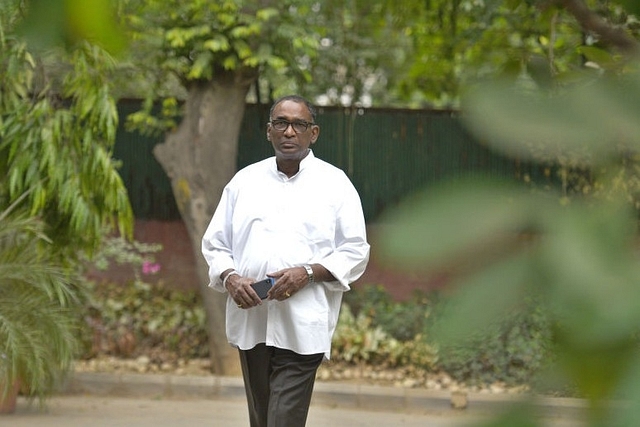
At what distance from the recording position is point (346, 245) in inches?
205

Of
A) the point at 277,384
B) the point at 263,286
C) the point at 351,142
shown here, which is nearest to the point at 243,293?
the point at 263,286

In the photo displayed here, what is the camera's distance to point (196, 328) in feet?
36.4

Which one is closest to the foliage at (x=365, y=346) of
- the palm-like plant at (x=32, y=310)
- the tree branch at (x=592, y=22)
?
the palm-like plant at (x=32, y=310)

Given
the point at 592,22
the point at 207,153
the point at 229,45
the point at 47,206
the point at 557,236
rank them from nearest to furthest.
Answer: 1. the point at 557,236
2. the point at 592,22
3. the point at 47,206
4. the point at 229,45
5. the point at 207,153

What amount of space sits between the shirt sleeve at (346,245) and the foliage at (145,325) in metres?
5.60

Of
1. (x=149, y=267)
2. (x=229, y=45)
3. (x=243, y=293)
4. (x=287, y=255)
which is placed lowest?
(x=149, y=267)

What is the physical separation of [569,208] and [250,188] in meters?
4.70

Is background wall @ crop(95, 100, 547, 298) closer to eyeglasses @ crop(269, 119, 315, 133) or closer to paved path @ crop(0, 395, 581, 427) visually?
paved path @ crop(0, 395, 581, 427)

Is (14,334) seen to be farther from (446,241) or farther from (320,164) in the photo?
(446,241)

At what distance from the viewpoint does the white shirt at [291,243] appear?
5113mm

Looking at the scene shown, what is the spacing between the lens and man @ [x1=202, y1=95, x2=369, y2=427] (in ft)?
16.8

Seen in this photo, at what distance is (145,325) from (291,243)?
608 centimetres

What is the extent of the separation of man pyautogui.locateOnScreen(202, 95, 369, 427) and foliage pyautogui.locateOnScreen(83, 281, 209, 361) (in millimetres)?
5460

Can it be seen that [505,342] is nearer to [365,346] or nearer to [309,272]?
[309,272]
